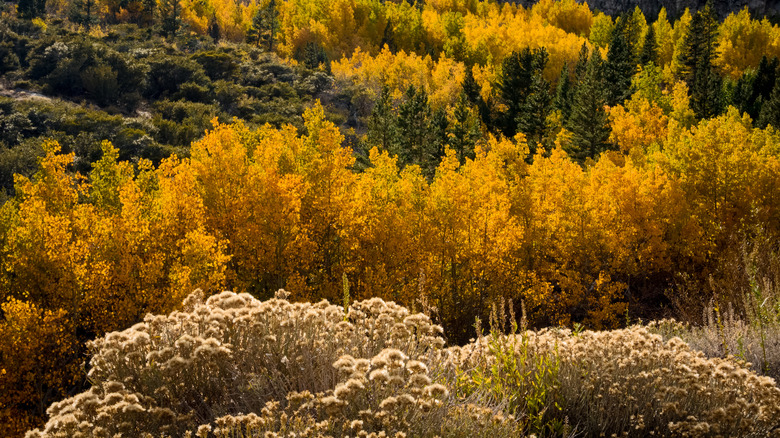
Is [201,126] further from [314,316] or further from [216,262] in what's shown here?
[314,316]

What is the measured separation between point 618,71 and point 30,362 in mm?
60219

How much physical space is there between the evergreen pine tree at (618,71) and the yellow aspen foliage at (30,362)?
5081 centimetres

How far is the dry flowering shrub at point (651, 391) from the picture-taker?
4133 mm

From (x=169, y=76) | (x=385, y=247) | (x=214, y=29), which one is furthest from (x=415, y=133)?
(x=214, y=29)

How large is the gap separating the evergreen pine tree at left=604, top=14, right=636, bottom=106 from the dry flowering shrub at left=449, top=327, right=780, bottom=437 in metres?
54.5

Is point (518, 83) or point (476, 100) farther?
point (476, 100)

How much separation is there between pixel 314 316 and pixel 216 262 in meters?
13.6

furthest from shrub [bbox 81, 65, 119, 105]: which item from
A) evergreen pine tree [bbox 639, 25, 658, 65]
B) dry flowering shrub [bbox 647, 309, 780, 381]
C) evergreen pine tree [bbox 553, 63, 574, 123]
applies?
dry flowering shrub [bbox 647, 309, 780, 381]

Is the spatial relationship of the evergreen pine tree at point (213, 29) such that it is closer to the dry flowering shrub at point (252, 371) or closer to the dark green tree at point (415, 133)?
the dark green tree at point (415, 133)

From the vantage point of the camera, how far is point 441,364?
4605mm

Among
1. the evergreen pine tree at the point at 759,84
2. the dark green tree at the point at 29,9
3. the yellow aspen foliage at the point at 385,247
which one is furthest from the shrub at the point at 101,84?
the evergreen pine tree at the point at 759,84

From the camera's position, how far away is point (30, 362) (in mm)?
17469

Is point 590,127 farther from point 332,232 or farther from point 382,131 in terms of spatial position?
point 332,232

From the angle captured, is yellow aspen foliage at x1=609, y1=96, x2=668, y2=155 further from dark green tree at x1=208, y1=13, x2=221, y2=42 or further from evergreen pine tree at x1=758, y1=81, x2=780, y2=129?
dark green tree at x1=208, y1=13, x2=221, y2=42
